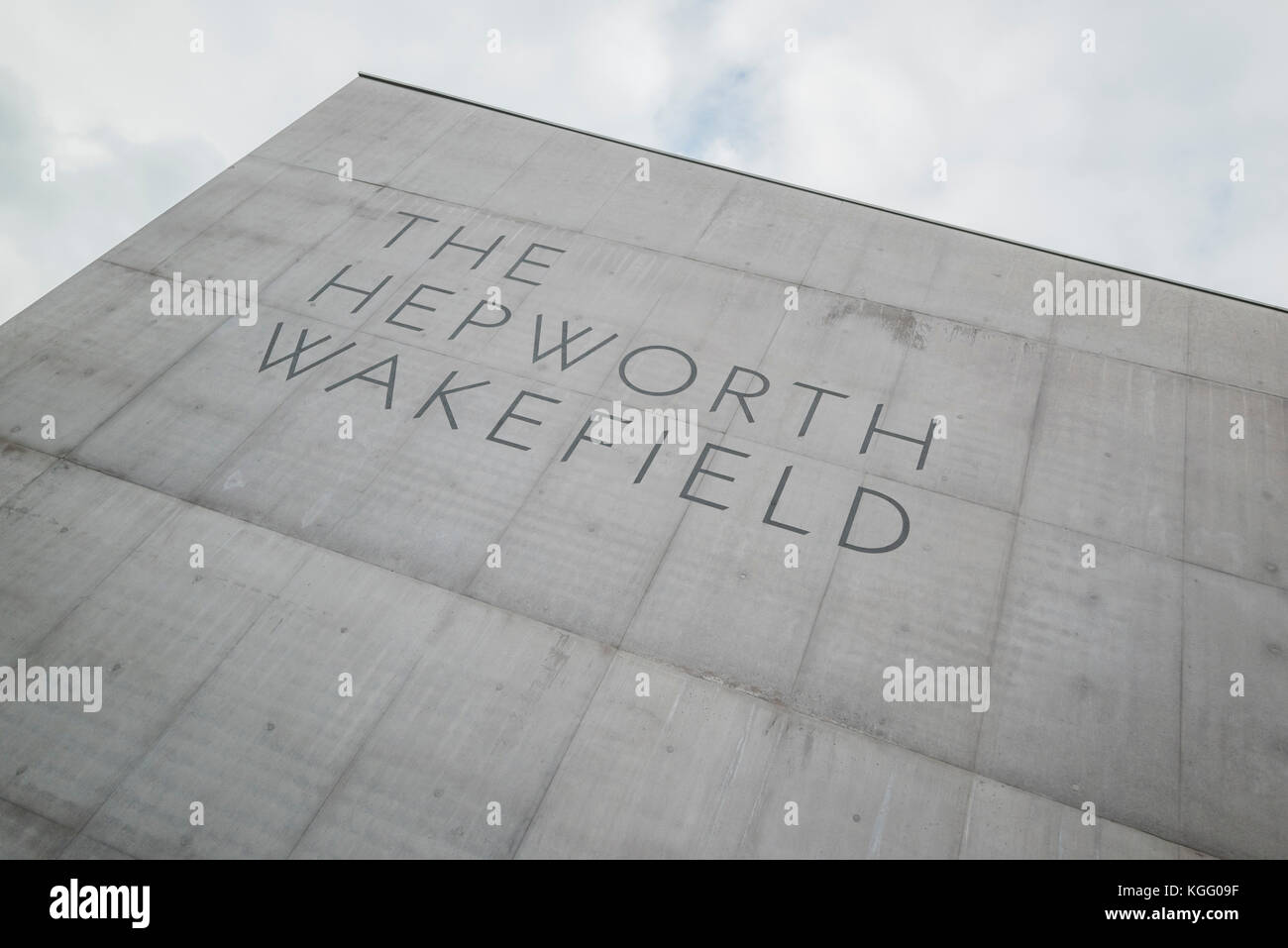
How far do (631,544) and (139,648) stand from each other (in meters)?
5.71

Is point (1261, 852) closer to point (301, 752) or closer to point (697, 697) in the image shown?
point (697, 697)

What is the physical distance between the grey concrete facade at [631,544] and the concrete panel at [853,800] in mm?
43

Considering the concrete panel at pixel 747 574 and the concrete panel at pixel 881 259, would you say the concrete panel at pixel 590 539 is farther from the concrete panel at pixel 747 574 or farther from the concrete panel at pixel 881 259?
the concrete panel at pixel 881 259

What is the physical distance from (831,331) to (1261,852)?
830cm

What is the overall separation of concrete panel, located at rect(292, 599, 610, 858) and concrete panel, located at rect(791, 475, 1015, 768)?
2.58 meters

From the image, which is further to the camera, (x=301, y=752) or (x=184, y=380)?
(x=184, y=380)

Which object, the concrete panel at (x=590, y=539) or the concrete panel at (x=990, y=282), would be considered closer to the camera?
the concrete panel at (x=590, y=539)

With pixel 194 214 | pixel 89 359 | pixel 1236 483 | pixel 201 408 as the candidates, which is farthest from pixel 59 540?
pixel 1236 483

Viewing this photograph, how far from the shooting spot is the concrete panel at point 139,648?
Result: 8883 millimetres

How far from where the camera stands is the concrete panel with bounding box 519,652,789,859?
8.50m

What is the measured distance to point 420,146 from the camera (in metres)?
17.2

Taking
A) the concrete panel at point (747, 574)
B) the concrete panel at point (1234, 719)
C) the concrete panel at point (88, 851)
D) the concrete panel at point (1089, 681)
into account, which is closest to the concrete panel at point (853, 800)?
the concrete panel at point (1089, 681)

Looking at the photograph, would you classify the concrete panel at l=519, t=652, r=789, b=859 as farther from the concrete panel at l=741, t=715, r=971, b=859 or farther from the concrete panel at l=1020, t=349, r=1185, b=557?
the concrete panel at l=1020, t=349, r=1185, b=557
